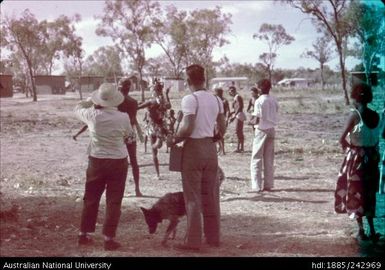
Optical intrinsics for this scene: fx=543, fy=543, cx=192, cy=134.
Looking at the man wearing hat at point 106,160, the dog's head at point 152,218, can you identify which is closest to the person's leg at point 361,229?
the dog's head at point 152,218

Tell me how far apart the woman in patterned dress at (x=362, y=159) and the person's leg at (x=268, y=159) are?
2.27 meters

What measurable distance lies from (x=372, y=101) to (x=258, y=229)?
1640 millimetres

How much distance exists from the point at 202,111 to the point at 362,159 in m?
1.47

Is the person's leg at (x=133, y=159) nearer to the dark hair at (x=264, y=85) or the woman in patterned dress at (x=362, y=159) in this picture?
the dark hair at (x=264, y=85)

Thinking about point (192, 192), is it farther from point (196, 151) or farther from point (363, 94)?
point (363, 94)

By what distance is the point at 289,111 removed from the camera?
1390 centimetres

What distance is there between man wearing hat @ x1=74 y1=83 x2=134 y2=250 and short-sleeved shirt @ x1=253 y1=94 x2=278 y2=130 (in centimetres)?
277

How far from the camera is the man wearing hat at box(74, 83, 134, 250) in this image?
455cm

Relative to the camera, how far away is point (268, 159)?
7.10 metres

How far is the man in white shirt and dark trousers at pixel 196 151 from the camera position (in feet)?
14.7

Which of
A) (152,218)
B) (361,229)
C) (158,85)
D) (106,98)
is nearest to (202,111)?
(106,98)

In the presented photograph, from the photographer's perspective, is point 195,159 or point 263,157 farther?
point 263,157
